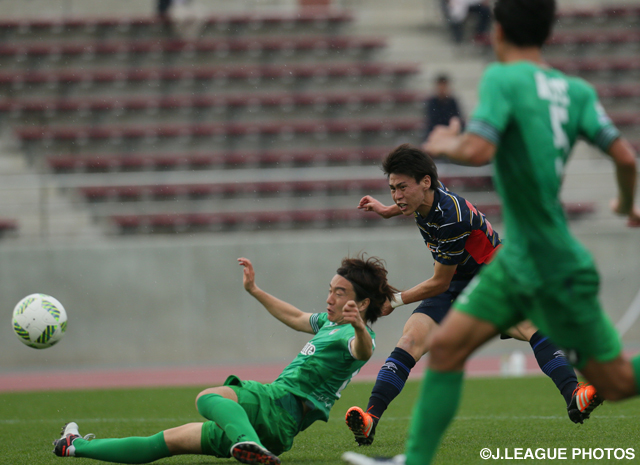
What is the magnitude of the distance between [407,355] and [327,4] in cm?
1530

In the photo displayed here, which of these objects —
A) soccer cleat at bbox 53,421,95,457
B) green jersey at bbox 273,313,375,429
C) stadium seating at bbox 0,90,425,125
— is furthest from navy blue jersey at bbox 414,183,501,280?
stadium seating at bbox 0,90,425,125

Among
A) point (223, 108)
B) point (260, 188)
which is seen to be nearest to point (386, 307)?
point (260, 188)

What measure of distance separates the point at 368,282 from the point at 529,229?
1.63 m

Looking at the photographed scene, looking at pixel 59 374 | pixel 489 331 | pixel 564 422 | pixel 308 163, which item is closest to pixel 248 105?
pixel 308 163

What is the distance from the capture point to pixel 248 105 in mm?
15602

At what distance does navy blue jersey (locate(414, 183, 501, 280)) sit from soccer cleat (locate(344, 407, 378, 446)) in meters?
1.14

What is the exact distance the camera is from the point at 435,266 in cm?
514

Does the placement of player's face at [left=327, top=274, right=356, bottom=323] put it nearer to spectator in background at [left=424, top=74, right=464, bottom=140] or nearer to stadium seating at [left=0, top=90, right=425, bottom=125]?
spectator in background at [left=424, top=74, right=464, bottom=140]

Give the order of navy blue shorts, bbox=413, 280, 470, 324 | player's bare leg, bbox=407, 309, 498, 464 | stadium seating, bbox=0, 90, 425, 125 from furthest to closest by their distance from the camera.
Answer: stadium seating, bbox=0, 90, 425, 125 < navy blue shorts, bbox=413, 280, 470, 324 < player's bare leg, bbox=407, 309, 498, 464

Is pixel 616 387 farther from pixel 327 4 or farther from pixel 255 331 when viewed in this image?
pixel 327 4

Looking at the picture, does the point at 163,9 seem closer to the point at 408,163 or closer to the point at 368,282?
the point at 408,163

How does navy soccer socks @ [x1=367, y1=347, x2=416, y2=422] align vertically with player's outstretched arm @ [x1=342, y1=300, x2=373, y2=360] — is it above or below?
below

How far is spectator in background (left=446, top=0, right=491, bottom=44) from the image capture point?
1697cm

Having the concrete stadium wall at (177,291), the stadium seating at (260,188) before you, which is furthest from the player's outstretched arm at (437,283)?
the stadium seating at (260,188)
